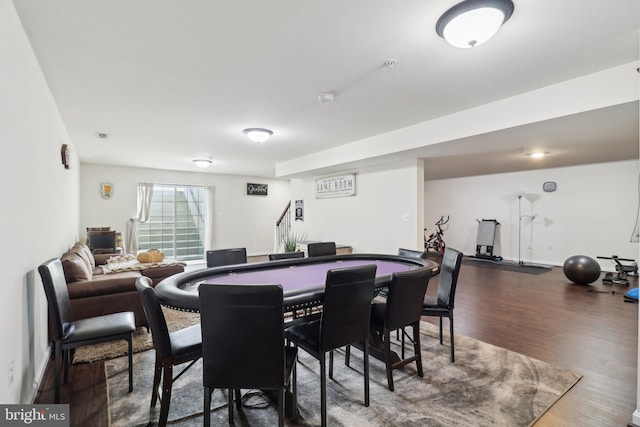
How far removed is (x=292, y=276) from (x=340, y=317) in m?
0.66

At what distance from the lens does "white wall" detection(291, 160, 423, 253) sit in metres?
5.33

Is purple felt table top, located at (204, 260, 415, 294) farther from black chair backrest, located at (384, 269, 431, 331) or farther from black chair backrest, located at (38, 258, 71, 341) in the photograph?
black chair backrest, located at (38, 258, 71, 341)

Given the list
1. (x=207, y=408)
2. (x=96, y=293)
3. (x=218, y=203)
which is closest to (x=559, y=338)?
(x=207, y=408)

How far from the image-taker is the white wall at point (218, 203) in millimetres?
7496

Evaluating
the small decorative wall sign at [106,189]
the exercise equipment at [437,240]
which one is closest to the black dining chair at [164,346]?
the small decorative wall sign at [106,189]

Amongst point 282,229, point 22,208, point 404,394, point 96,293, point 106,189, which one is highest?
point 106,189

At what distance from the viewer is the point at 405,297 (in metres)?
2.24

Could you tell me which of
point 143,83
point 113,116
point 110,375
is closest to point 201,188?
point 113,116

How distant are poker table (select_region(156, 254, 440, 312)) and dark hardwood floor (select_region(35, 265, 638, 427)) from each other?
97 centimetres

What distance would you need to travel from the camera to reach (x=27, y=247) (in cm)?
211

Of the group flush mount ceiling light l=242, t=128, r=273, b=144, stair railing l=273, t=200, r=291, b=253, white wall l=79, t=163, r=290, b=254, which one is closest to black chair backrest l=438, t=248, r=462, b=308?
flush mount ceiling light l=242, t=128, r=273, b=144

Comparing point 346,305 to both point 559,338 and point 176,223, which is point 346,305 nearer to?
point 559,338

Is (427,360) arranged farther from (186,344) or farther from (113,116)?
(113,116)

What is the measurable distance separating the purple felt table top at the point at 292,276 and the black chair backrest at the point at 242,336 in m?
0.46
